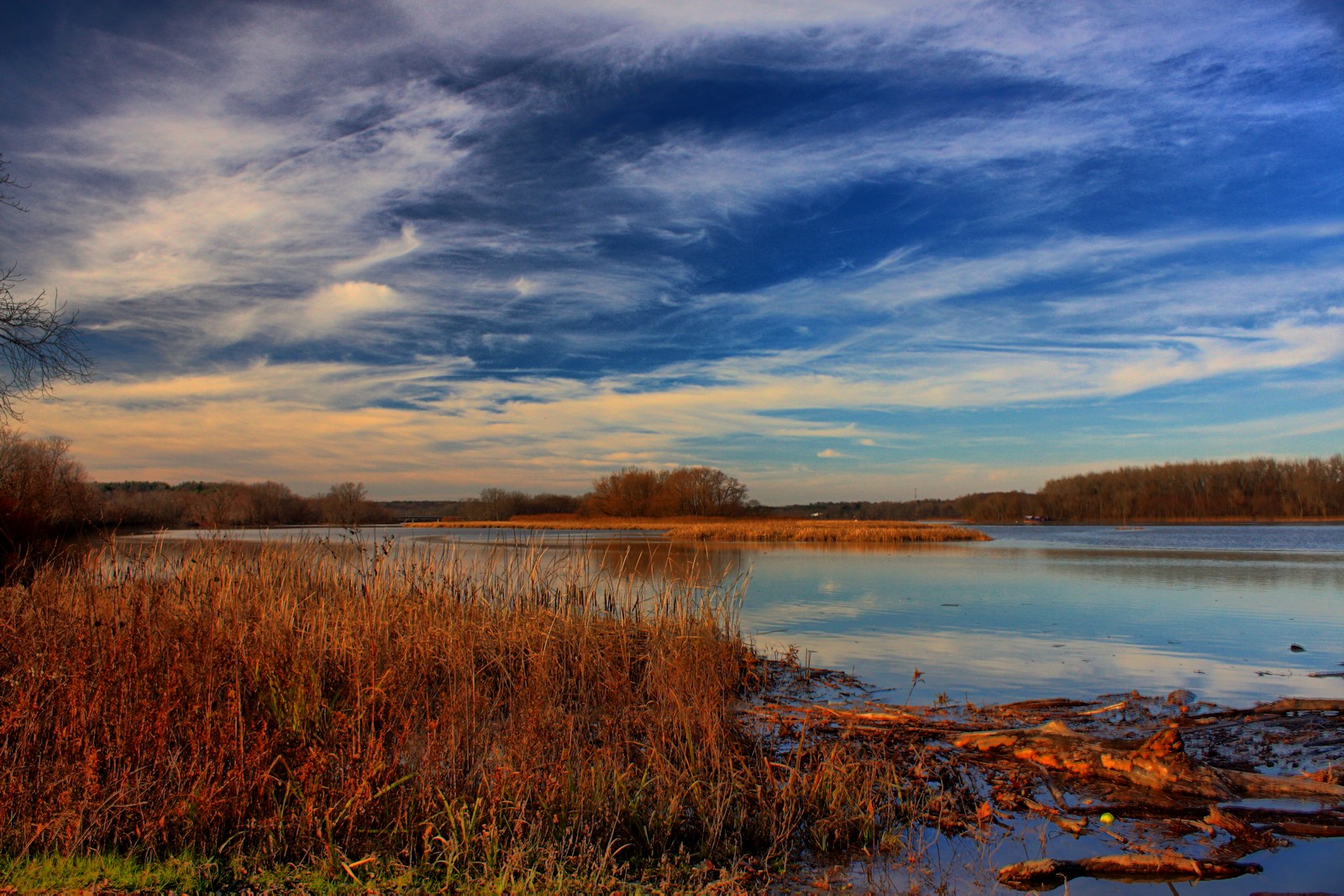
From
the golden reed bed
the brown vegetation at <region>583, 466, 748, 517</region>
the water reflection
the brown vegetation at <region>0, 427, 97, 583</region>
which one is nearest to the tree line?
the brown vegetation at <region>0, 427, 97, 583</region>

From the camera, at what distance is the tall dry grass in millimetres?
3771

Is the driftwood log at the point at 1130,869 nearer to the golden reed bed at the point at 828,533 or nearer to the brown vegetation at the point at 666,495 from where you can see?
the golden reed bed at the point at 828,533

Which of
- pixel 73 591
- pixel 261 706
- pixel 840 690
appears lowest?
pixel 840 690

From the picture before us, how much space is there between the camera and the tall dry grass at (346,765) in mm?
3771

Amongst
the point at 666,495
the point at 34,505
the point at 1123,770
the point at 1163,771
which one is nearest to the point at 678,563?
the point at 34,505

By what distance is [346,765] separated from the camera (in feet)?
13.7

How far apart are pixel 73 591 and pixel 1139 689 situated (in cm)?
1036

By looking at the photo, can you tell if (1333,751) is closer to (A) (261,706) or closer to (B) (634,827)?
(B) (634,827)

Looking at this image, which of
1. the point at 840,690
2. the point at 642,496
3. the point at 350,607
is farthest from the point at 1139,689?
the point at 642,496

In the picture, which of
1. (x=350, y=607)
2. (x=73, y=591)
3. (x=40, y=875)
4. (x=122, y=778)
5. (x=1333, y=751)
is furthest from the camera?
(x=350, y=607)

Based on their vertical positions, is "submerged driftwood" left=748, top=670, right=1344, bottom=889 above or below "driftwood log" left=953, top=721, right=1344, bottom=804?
below

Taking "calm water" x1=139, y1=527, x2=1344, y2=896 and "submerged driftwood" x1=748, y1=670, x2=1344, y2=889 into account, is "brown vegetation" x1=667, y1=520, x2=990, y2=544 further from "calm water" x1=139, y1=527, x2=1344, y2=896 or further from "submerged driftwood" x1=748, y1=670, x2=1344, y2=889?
"submerged driftwood" x1=748, y1=670, x2=1344, y2=889

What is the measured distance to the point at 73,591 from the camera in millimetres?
6922

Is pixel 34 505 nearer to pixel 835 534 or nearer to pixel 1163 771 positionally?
pixel 1163 771
